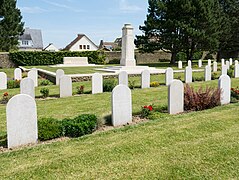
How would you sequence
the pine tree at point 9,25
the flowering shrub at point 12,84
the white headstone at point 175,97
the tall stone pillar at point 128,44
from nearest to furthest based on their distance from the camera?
the white headstone at point 175,97
the flowering shrub at point 12,84
the tall stone pillar at point 128,44
the pine tree at point 9,25

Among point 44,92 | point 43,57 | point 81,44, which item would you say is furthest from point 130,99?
point 81,44

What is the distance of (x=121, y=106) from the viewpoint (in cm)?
620

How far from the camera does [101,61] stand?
38.5 m

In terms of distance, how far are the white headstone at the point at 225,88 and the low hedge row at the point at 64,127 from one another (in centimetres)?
450

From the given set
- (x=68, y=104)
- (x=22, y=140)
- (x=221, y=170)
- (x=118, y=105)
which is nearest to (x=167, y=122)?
(x=118, y=105)

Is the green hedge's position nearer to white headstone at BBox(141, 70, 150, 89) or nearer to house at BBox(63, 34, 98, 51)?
white headstone at BBox(141, 70, 150, 89)

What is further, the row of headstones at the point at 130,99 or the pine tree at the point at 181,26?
the pine tree at the point at 181,26

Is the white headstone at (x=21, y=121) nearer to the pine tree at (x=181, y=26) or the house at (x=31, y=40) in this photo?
the pine tree at (x=181, y=26)

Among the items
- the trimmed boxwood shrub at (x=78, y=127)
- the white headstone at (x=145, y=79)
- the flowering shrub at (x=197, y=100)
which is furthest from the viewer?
the white headstone at (x=145, y=79)

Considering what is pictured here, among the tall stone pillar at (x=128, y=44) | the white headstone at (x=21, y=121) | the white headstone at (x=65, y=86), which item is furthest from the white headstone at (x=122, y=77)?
the tall stone pillar at (x=128, y=44)

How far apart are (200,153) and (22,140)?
3.30 metres

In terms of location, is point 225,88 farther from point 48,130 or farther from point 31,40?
point 31,40

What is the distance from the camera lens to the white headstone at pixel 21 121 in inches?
187

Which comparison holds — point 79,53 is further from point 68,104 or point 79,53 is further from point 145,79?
point 68,104
